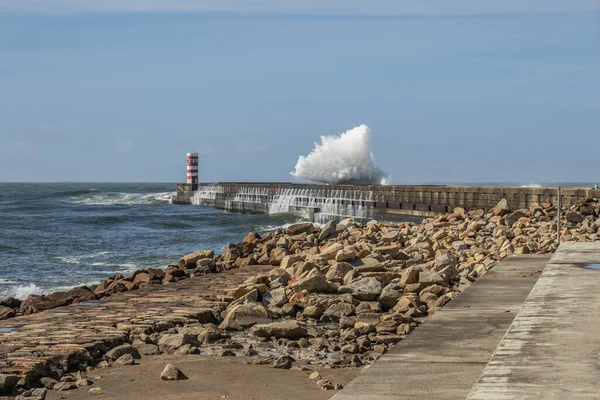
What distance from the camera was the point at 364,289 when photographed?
993 cm

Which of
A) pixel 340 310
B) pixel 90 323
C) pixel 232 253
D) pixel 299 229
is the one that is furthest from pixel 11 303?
pixel 299 229

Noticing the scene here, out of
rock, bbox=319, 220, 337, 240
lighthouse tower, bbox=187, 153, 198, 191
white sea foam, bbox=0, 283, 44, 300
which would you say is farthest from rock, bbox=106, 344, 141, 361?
lighthouse tower, bbox=187, 153, 198, 191

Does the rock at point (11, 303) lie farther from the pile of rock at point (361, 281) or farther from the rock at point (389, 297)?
the rock at point (389, 297)

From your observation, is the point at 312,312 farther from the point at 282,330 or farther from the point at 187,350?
the point at 187,350

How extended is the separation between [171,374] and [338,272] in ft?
15.5

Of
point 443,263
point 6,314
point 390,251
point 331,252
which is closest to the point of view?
point 6,314

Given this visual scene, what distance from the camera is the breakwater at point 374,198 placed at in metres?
21.0

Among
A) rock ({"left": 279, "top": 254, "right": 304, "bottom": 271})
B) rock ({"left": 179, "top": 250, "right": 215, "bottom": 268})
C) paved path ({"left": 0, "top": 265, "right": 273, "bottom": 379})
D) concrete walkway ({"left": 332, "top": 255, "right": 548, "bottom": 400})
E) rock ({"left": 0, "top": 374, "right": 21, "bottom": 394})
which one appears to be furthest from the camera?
rock ({"left": 179, "top": 250, "right": 215, "bottom": 268})

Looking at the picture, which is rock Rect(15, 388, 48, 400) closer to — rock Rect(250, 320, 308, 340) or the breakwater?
rock Rect(250, 320, 308, 340)

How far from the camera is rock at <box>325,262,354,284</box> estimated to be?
11.0 metres

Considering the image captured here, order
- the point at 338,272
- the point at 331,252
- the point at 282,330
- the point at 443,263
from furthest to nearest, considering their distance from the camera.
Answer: the point at 331,252
the point at 338,272
the point at 443,263
the point at 282,330

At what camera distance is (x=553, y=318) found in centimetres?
583

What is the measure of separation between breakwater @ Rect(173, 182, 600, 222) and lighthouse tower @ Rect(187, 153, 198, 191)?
3.07m


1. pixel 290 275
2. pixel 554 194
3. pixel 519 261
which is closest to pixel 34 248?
pixel 554 194
